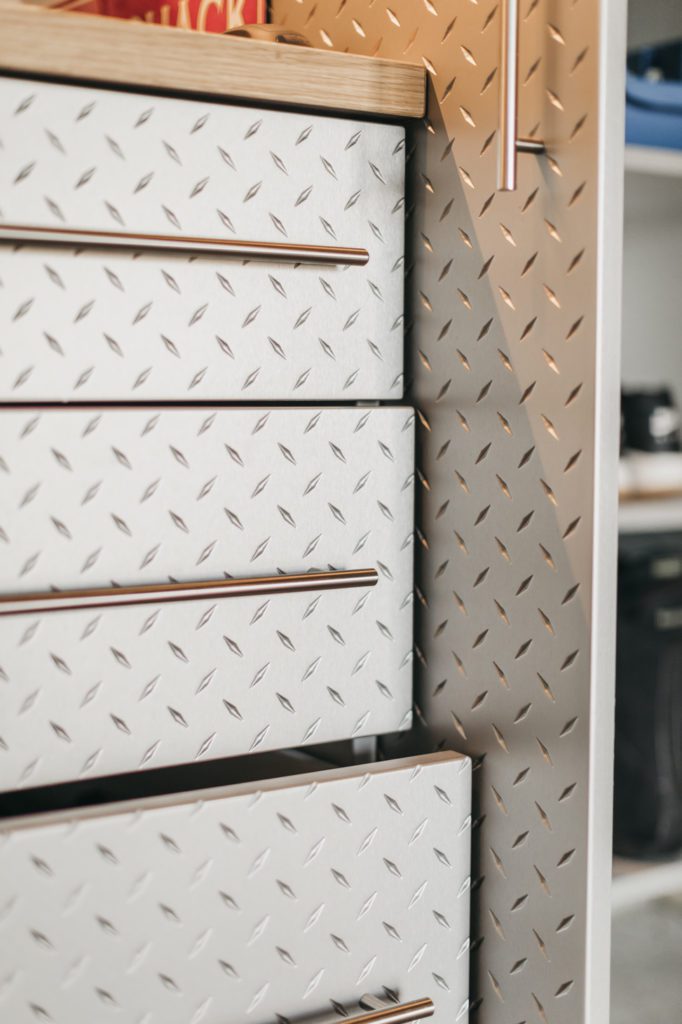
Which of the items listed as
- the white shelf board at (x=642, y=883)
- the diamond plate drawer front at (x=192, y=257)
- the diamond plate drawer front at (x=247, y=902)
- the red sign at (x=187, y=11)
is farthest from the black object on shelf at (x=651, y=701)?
the red sign at (x=187, y=11)

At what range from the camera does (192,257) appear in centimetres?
87

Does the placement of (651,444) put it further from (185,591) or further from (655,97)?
(185,591)

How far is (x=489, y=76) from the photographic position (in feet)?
2.95

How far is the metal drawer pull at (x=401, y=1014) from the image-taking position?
861mm

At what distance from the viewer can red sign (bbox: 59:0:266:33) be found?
1.16m

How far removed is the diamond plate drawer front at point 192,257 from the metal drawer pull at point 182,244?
0.05ft

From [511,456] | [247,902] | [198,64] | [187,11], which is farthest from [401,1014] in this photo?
[187,11]

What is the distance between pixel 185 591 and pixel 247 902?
24 cm

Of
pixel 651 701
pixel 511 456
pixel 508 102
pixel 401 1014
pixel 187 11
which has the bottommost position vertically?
pixel 401 1014

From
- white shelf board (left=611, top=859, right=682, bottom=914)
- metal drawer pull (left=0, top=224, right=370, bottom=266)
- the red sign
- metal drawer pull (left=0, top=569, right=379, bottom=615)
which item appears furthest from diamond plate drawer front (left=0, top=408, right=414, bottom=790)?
the red sign

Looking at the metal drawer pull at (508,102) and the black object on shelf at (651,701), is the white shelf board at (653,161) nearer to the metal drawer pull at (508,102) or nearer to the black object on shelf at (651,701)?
the metal drawer pull at (508,102)

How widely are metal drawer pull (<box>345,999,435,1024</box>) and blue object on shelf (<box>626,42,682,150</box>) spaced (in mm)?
714

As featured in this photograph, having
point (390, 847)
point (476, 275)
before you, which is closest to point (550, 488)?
point (476, 275)

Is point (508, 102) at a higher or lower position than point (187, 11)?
lower
